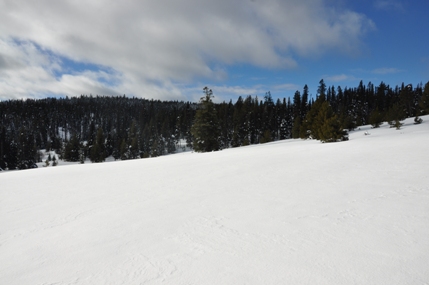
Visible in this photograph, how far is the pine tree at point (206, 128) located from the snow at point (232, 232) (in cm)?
2491

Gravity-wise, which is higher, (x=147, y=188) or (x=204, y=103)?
(x=204, y=103)

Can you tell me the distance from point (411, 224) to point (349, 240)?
1.74 meters

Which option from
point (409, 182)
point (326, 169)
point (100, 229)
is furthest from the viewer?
point (326, 169)

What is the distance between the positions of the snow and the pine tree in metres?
24.9

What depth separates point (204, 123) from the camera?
34.6 metres

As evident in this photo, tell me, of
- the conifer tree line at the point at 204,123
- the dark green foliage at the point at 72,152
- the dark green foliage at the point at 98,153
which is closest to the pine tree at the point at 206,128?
the conifer tree line at the point at 204,123

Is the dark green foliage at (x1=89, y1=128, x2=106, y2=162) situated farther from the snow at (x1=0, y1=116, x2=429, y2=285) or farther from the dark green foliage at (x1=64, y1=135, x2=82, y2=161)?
the snow at (x1=0, y1=116, x2=429, y2=285)

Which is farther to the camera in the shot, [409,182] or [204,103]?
[204,103]

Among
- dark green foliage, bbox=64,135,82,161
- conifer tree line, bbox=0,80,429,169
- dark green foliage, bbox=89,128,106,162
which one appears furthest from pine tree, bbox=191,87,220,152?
dark green foliage, bbox=64,135,82,161

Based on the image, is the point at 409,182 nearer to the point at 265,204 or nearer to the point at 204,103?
the point at 265,204

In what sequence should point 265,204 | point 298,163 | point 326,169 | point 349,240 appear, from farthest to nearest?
point 298,163 < point 326,169 < point 265,204 < point 349,240

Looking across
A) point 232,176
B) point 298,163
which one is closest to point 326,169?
point 298,163

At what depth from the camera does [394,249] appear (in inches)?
160

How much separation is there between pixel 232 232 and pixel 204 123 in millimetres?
29992
